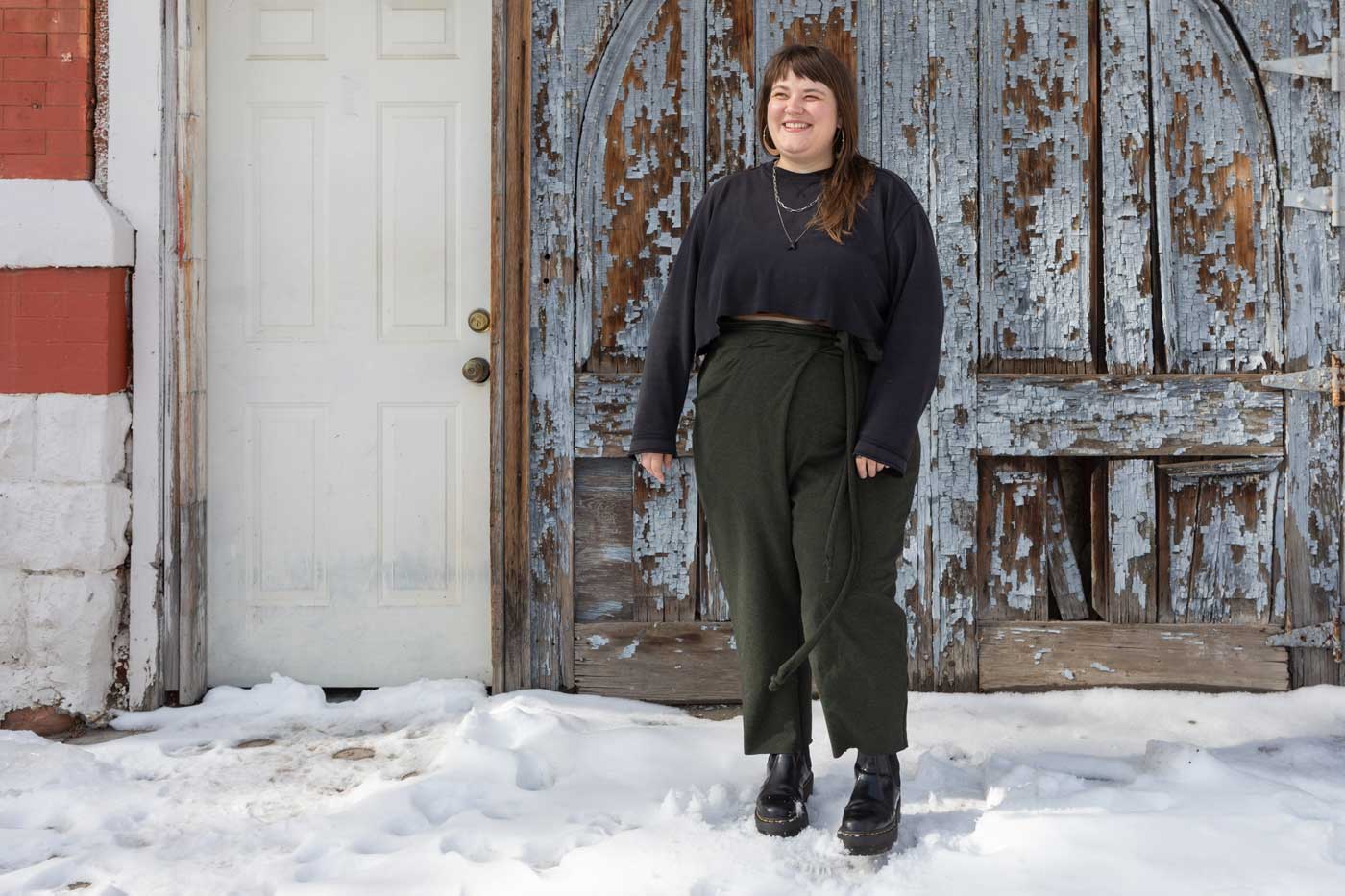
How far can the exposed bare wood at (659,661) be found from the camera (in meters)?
3.18

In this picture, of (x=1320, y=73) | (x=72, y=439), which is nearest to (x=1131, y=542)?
(x=1320, y=73)

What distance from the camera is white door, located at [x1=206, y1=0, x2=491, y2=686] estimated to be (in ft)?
10.9

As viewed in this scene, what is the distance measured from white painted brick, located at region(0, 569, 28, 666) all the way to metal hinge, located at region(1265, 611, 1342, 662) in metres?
3.66

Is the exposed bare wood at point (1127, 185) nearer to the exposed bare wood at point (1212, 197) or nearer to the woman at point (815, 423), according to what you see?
the exposed bare wood at point (1212, 197)

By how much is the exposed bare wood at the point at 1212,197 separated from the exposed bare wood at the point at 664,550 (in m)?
1.54

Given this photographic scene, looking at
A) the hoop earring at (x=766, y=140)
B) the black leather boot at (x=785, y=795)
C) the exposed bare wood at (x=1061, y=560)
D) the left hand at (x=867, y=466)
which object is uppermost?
the hoop earring at (x=766, y=140)

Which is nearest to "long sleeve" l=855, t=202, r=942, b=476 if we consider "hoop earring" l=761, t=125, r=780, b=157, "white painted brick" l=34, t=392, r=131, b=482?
"hoop earring" l=761, t=125, r=780, b=157

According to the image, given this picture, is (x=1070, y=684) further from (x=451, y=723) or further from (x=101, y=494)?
(x=101, y=494)

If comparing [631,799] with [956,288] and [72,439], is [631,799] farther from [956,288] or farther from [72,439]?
[72,439]

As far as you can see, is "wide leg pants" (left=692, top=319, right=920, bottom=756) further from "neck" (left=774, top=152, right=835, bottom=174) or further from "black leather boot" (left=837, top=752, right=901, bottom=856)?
"neck" (left=774, top=152, right=835, bottom=174)

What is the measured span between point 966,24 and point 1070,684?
6.59ft

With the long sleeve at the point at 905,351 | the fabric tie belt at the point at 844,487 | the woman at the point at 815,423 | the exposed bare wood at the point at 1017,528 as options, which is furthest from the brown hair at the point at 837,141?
the exposed bare wood at the point at 1017,528

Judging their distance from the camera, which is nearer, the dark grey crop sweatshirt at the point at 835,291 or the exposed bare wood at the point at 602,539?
the dark grey crop sweatshirt at the point at 835,291

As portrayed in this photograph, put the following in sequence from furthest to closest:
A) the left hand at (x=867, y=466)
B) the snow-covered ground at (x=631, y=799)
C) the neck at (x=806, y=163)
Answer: the neck at (x=806, y=163) < the left hand at (x=867, y=466) < the snow-covered ground at (x=631, y=799)
